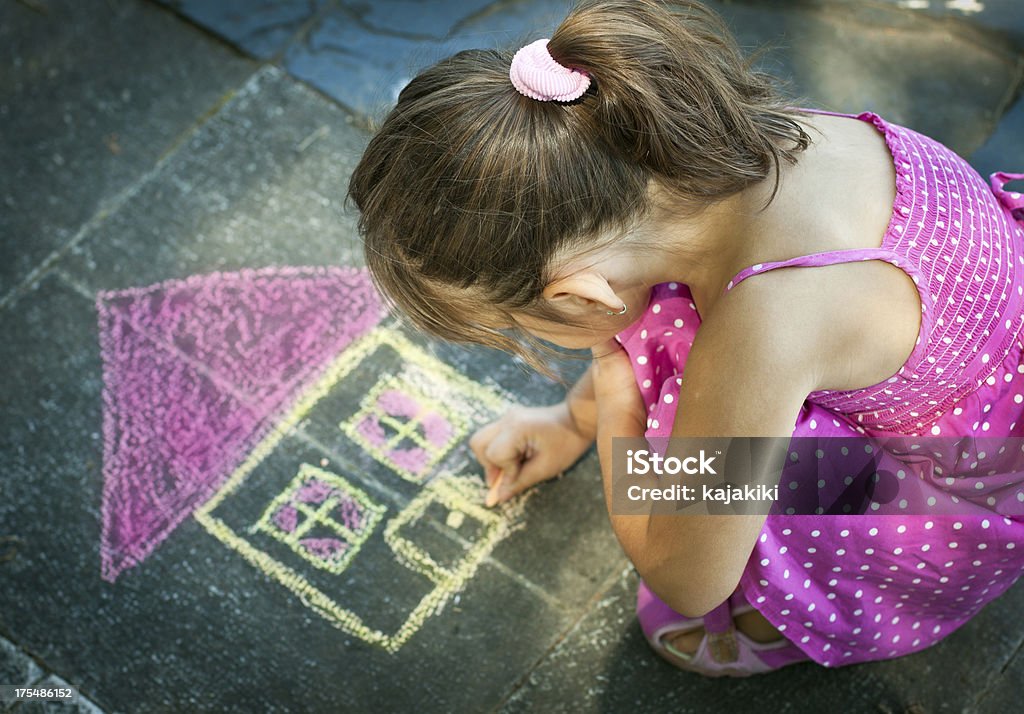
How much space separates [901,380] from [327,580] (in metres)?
0.98

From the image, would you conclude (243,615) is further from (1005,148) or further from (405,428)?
(1005,148)

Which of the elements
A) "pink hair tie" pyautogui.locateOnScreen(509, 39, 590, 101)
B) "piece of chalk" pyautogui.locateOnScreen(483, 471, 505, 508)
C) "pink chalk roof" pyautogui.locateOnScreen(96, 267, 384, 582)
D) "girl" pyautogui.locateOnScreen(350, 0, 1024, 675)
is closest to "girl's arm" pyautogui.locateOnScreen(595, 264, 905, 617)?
"girl" pyautogui.locateOnScreen(350, 0, 1024, 675)

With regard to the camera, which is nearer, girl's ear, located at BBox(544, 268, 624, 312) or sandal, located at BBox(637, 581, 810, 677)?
girl's ear, located at BBox(544, 268, 624, 312)

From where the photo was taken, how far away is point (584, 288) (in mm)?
1162

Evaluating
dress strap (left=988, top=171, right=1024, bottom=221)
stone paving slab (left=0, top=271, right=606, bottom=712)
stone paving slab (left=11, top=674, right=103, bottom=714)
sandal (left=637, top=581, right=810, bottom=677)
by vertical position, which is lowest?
stone paving slab (left=11, top=674, right=103, bottom=714)

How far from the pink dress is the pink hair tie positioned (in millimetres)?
286

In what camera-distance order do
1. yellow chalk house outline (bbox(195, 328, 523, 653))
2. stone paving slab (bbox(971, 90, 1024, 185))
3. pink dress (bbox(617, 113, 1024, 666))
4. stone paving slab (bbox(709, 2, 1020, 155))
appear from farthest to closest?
stone paving slab (bbox(709, 2, 1020, 155))
stone paving slab (bbox(971, 90, 1024, 185))
yellow chalk house outline (bbox(195, 328, 523, 653))
pink dress (bbox(617, 113, 1024, 666))

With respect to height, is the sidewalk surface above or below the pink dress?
below

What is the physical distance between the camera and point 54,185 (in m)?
2.22

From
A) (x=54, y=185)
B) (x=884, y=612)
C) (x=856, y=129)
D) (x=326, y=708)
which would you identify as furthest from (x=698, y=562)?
(x=54, y=185)

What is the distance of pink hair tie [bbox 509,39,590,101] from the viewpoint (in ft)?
3.57

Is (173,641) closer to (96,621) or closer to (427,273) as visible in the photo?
(96,621)

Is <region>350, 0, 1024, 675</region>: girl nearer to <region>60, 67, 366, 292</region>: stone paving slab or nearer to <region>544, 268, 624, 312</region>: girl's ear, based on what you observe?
<region>544, 268, 624, 312</region>: girl's ear

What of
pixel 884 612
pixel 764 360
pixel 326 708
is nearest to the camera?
→ pixel 764 360
